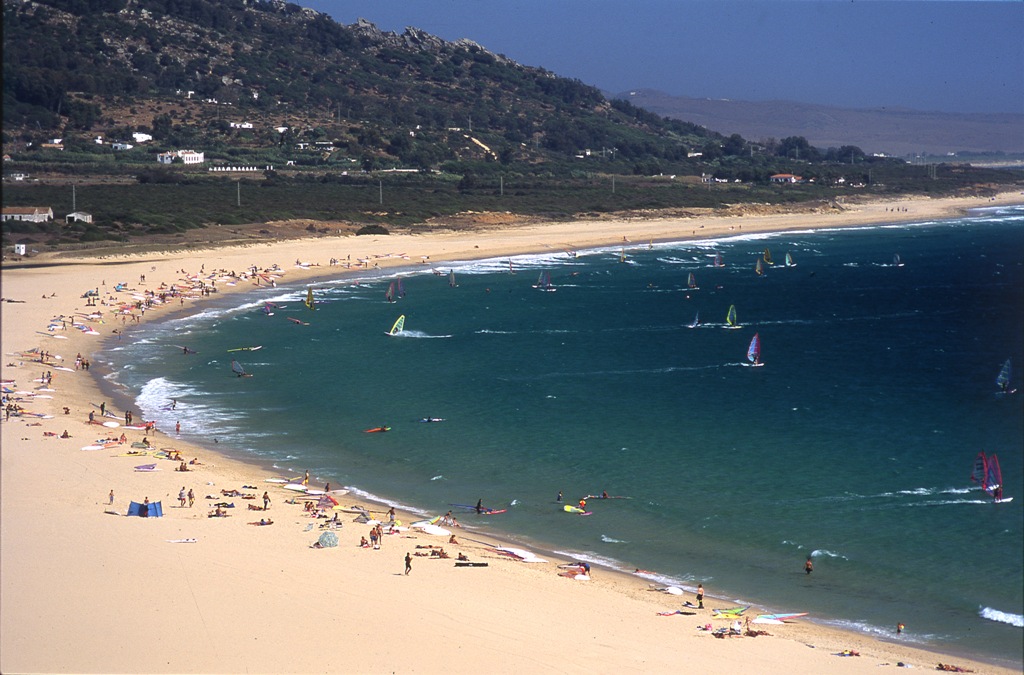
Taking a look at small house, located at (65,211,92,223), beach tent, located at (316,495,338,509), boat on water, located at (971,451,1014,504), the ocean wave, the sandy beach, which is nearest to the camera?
the sandy beach

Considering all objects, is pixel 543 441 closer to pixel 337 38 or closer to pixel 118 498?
pixel 118 498

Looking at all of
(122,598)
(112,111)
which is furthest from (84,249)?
(112,111)

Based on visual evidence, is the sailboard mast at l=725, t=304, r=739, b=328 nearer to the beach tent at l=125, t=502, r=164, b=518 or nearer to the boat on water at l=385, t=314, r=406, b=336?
the boat on water at l=385, t=314, r=406, b=336

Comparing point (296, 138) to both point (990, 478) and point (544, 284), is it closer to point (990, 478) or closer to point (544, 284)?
point (544, 284)

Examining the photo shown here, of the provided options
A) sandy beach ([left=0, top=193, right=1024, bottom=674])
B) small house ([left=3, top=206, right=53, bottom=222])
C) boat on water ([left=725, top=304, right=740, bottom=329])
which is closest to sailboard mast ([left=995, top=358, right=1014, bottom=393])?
boat on water ([left=725, top=304, right=740, bottom=329])

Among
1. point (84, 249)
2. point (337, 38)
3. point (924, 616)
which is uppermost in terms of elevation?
point (337, 38)

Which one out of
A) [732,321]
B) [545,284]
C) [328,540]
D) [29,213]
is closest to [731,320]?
[732,321]
